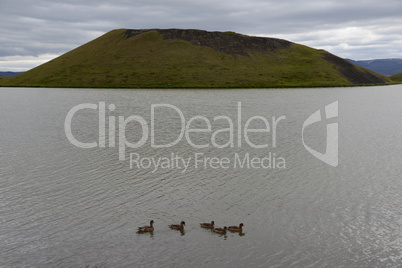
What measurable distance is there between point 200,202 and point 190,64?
426 ft

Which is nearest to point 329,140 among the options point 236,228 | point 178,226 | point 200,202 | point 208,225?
point 200,202

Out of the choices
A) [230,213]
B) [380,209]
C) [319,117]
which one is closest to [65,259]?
[230,213]

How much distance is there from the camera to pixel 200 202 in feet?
75.5

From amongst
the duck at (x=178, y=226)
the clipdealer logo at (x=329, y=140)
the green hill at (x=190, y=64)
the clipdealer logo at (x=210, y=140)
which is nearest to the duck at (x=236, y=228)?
the duck at (x=178, y=226)

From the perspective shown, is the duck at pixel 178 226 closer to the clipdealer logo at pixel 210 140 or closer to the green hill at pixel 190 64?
the clipdealer logo at pixel 210 140

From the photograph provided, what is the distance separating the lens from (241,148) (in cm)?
3822

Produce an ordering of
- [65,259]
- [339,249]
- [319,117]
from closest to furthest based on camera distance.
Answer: [65,259] → [339,249] → [319,117]

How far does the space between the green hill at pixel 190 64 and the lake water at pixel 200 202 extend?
3685 inches

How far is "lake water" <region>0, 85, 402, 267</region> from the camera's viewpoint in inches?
657

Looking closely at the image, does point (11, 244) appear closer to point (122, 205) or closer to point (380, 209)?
point (122, 205)

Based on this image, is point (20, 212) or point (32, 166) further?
point (32, 166)

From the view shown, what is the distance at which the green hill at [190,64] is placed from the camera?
13712cm

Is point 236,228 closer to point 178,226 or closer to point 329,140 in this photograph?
point 178,226

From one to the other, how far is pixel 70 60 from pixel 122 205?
156m
